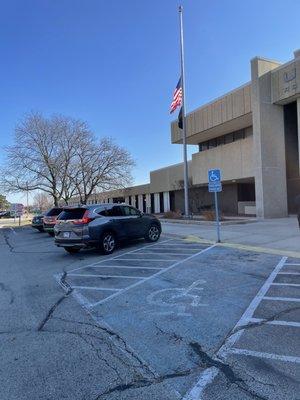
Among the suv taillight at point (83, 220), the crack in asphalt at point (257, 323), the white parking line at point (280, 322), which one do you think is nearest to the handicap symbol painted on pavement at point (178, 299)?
the crack in asphalt at point (257, 323)

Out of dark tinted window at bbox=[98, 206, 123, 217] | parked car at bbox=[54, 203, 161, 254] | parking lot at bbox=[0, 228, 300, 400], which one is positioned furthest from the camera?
dark tinted window at bbox=[98, 206, 123, 217]

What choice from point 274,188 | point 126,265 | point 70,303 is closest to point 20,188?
point 274,188

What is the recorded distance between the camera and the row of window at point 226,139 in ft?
105

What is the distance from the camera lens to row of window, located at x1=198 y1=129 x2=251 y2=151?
105 ft

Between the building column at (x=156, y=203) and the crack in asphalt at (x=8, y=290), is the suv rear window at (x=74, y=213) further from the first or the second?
the building column at (x=156, y=203)

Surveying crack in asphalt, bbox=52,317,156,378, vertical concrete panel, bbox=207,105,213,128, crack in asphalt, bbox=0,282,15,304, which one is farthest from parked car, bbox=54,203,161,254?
vertical concrete panel, bbox=207,105,213,128

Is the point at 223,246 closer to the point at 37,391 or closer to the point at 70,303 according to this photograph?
the point at 70,303

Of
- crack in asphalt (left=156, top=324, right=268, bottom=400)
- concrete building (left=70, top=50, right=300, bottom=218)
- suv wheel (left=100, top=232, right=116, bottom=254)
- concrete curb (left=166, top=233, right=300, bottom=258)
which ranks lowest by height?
crack in asphalt (left=156, top=324, right=268, bottom=400)

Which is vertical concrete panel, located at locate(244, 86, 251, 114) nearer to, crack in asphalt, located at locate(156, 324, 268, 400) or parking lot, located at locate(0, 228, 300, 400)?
parking lot, located at locate(0, 228, 300, 400)

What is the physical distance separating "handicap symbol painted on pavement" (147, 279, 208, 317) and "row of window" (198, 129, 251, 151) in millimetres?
25816

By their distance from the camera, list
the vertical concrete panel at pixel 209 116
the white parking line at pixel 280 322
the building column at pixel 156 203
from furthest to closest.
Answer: the building column at pixel 156 203 → the vertical concrete panel at pixel 209 116 → the white parking line at pixel 280 322

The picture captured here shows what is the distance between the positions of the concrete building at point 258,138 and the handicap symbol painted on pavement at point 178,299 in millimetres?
18786

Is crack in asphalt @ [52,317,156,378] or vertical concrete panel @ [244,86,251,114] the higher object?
vertical concrete panel @ [244,86,251,114]

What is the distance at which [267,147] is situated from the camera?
25.3 metres
